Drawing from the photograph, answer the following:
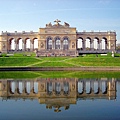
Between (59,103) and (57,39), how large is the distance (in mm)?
64236

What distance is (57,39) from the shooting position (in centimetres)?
8362

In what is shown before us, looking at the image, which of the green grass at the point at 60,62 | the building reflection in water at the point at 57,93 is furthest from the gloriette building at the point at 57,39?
the building reflection in water at the point at 57,93

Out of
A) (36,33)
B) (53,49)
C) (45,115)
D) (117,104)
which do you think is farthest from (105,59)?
(45,115)

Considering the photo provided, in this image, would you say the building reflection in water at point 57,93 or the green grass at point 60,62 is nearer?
the building reflection in water at point 57,93

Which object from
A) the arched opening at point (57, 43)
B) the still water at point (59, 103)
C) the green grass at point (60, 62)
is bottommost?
the still water at point (59, 103)

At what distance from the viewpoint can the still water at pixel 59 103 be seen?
16.9m

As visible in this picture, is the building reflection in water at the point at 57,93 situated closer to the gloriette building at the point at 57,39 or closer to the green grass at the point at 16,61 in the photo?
the green grass at the point at 16,61

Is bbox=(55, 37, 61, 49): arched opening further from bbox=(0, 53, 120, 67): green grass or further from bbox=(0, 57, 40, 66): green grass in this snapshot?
bbox=(0, 57, 40, 66): green grass

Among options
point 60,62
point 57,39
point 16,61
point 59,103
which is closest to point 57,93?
point 59,103

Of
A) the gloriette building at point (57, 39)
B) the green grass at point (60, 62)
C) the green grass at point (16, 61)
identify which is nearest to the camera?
the green grass at point (60, 62)

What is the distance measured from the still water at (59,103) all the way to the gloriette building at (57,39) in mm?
53275

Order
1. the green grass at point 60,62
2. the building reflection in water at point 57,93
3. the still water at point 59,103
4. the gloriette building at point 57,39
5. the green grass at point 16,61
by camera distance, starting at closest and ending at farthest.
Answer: the still water at point 59,103 < the building reflection in water at point 57,93 < the green grass at point 60,62 < the green grass at point 16,61 < the gloriette building at point 57,39

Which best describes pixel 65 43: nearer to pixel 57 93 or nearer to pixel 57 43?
pixel 57 43

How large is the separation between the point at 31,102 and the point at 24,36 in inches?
2628
